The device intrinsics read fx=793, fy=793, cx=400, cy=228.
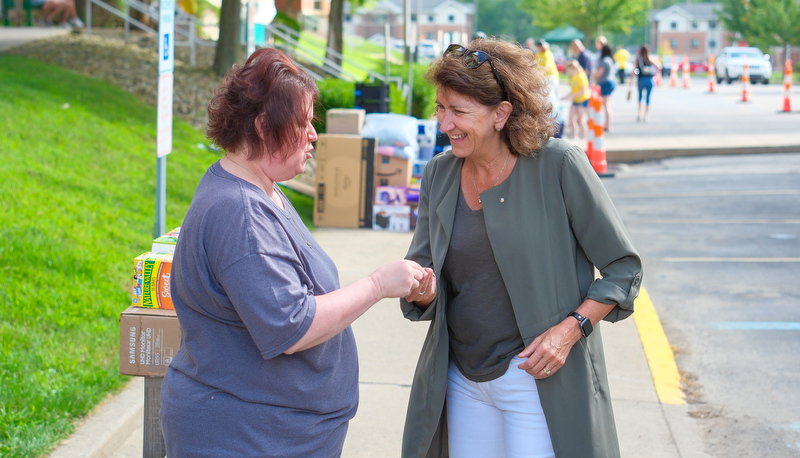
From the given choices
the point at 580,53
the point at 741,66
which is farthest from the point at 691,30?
the point at 580,53

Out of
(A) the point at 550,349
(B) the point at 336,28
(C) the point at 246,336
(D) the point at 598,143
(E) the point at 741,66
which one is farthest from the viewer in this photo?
(E) the point at 741,66

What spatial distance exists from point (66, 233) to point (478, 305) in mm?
4287

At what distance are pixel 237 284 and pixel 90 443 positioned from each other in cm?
220

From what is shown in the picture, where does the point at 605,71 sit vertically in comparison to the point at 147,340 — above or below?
above

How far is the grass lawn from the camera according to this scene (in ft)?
12.7

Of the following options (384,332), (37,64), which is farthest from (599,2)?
(384,332)

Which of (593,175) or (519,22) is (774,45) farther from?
(519,22)

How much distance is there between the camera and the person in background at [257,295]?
1.88 m

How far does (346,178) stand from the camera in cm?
858

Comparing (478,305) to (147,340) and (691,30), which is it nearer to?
(147,340)

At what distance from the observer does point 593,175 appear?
2367 millimetres

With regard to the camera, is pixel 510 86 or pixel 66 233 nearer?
pixel 510 86

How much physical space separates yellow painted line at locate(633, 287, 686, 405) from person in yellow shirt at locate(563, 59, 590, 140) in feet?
29.4

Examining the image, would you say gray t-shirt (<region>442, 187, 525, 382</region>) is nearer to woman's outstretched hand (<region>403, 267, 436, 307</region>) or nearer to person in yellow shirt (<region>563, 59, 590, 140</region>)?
woman's outstretched hand (<region>403, 267, 436, 307</region>)
